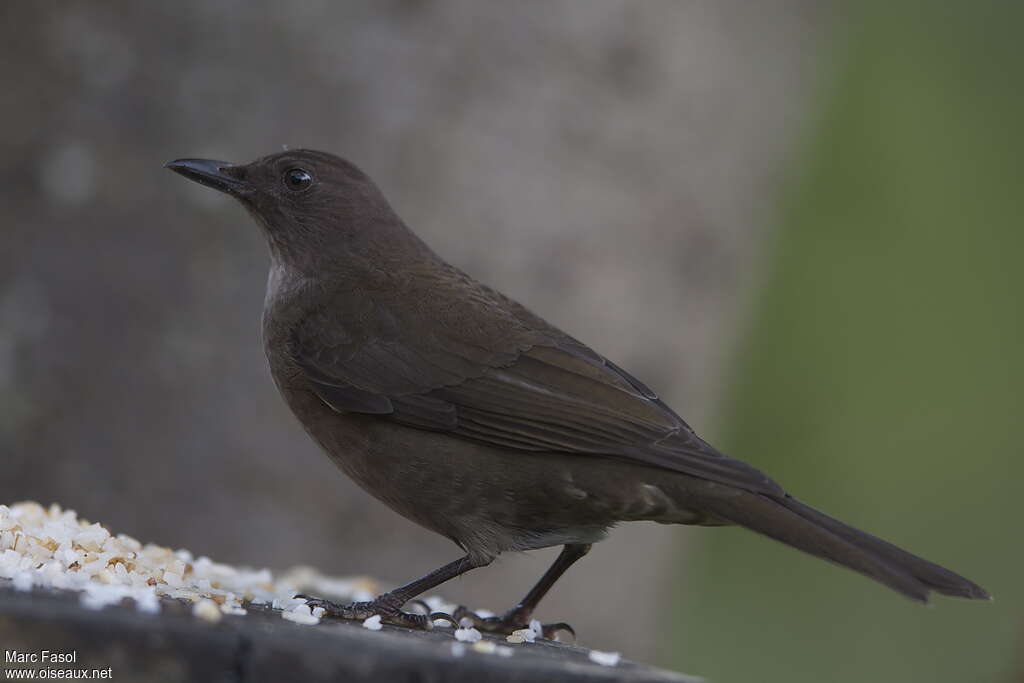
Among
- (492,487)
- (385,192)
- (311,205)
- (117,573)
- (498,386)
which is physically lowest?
(117,573)

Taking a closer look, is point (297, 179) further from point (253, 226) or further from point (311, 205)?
point (253, 226)

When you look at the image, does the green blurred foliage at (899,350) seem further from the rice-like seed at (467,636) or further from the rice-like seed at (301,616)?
the rice-like seed at (301,616)

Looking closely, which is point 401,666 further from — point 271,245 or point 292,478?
point 292,478

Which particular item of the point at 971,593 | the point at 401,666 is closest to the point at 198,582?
the point at 401,666

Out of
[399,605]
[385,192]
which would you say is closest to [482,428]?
[399,605]

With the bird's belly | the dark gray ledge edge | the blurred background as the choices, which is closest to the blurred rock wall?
the blurred background
